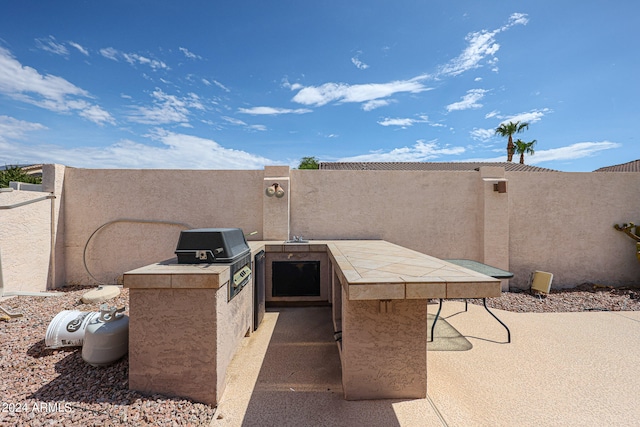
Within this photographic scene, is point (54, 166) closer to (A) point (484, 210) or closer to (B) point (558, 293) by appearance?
(A) point (484, 210)

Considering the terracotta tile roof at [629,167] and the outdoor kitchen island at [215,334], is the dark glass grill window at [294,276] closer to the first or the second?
the outdoor kitchen island at [215,334]

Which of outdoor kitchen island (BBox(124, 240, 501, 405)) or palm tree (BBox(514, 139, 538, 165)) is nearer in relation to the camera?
outdoor kitchen island (BBox(124, 240, 501, 405))

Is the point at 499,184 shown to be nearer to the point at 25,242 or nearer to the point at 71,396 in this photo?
the point at 71,396

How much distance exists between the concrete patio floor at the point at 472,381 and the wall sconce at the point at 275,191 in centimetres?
284

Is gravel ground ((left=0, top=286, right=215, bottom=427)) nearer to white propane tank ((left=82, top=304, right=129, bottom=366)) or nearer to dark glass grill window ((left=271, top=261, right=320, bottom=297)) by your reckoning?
white propane tank ((left=82, top=304, right=129, bottom=366))

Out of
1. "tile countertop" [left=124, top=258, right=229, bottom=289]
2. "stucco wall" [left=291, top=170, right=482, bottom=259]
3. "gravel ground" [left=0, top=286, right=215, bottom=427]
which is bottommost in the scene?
"gravel ground" [left=0, top=286, right=215, bottom=427]

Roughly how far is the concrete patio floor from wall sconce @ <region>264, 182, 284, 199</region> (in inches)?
112

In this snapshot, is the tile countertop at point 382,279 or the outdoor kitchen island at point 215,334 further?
the outdoor kitchen island at point 215,334

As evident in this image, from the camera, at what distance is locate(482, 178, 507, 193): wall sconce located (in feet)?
20.6

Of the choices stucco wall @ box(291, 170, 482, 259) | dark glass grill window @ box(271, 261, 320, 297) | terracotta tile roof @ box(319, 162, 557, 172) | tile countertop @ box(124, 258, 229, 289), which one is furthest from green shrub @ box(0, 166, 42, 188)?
tile countertop @ box(124, 258, 229, 289)

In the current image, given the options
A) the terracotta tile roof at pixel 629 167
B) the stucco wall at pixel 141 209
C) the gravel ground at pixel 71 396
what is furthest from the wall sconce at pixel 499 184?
the terracotta tile roof at pixel 629 167

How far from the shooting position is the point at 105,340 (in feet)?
9.55

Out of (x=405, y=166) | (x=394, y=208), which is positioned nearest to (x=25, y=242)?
(x=394, y=208)

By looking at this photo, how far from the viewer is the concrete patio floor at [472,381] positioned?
251cm
